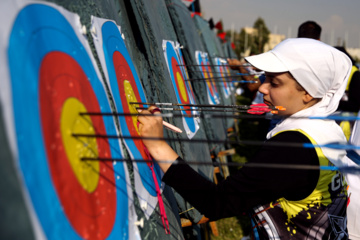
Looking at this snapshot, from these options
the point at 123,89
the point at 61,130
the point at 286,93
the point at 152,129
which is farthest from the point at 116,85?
A: the point at 286,93

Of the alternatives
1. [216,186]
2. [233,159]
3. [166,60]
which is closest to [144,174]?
[216,186]

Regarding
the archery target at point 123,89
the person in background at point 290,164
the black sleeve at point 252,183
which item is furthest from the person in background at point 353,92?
the archery target at point 123,89

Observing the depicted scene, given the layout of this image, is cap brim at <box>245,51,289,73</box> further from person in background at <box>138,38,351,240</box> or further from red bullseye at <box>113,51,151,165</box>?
red bullseye at <box>113,51,151,165</box>

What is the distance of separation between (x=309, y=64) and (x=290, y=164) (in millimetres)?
377

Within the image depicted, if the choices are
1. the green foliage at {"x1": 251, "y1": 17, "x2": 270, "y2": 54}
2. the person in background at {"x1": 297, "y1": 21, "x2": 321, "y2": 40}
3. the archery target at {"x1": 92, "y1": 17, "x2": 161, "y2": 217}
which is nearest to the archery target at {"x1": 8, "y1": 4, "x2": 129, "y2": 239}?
the archery target at {"x1": 92, "y1": 17, "x2": 161, "y2": 217}

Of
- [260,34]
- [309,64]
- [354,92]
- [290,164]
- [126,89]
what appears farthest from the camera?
[260,34]

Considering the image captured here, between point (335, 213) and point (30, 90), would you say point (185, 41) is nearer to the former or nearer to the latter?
point (335, 213)

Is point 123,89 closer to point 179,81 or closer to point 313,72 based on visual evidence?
point 313,72

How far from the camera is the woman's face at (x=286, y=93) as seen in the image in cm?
136

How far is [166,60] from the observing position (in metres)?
2.21

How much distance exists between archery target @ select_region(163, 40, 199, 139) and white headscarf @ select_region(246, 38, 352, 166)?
36.8 inches

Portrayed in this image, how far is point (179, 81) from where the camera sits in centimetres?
252

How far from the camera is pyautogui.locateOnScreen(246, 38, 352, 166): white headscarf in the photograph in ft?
4.28

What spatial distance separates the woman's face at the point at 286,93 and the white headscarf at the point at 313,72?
→ 30mm
